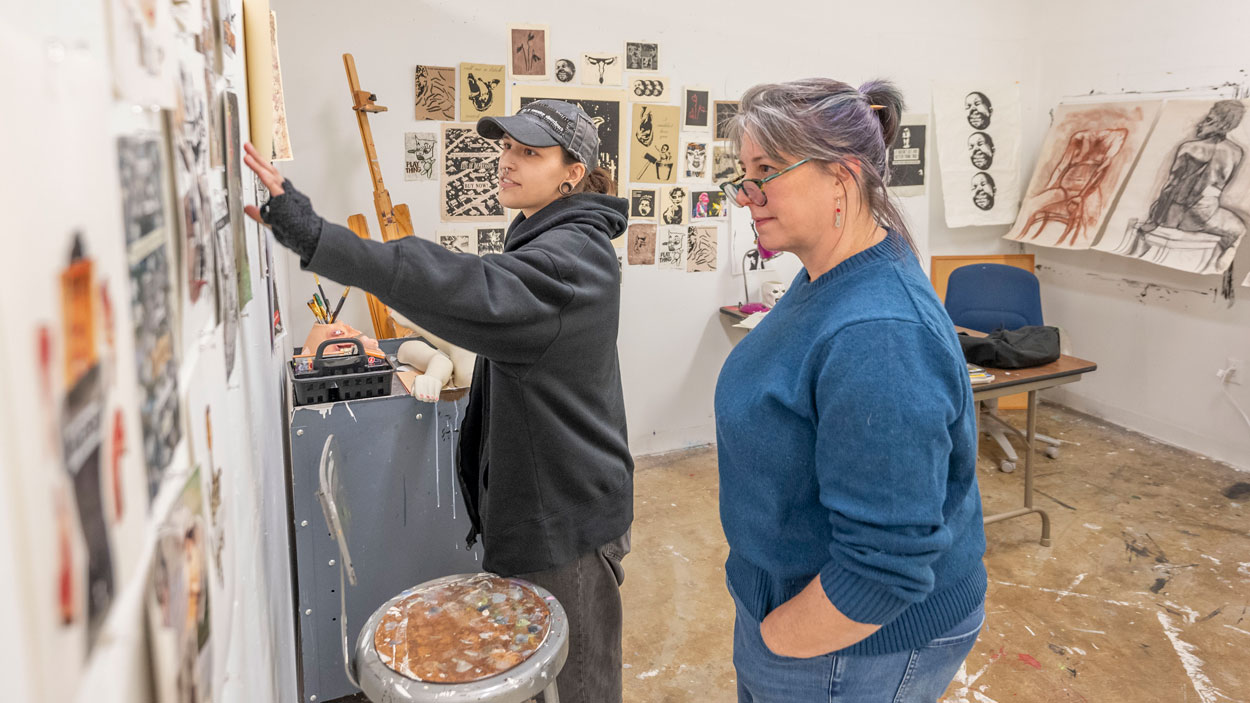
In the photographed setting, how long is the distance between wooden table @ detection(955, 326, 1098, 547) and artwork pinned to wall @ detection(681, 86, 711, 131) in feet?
6.03

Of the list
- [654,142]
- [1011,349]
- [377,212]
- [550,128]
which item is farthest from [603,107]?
[550,128]

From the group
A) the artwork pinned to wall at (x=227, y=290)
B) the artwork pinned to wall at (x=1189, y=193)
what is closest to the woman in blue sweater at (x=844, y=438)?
the artwork pinned to wall at (x=227, y=290)

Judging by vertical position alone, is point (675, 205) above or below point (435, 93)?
below

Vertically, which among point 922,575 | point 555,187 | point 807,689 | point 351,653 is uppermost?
point 555,187

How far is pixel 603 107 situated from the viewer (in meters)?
3.97

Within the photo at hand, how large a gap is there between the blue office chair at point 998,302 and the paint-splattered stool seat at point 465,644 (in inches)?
133

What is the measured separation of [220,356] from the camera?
2.84 feet

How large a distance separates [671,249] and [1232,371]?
9.60ft

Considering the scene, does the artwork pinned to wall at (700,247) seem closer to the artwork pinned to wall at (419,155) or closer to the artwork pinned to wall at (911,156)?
the artwork pinned to wall at (911,156)

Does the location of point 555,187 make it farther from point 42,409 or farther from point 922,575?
point 42,409

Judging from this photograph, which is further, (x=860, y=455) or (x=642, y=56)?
(x=642, y=56)

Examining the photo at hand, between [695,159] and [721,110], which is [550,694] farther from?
[721,110]

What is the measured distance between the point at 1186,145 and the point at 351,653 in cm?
456

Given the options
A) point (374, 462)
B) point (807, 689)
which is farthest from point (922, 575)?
point (374, 462)
